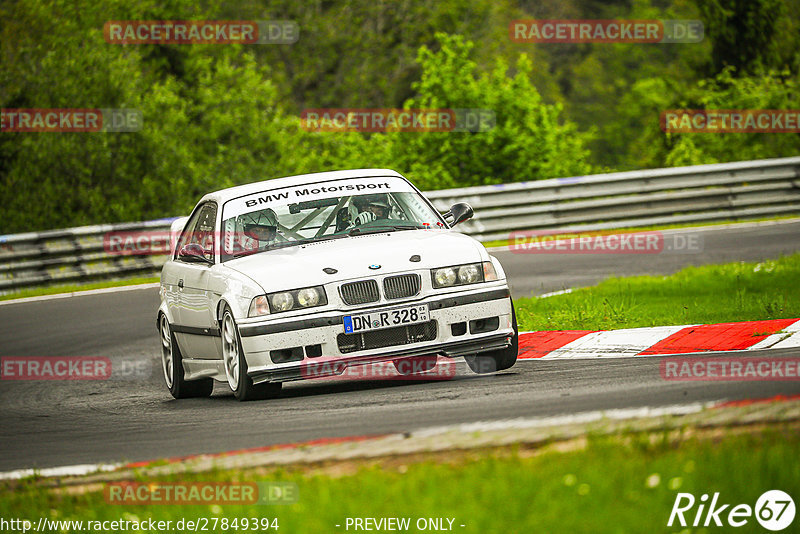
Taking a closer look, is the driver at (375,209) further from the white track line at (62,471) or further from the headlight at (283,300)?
the white track line at (62,471)

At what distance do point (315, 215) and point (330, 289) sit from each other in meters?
1.33

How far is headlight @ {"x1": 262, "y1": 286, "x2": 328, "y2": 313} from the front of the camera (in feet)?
26.7

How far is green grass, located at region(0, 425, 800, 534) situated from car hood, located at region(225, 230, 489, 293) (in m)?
3.21

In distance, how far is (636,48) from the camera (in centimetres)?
5919

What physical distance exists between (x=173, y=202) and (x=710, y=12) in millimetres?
12545

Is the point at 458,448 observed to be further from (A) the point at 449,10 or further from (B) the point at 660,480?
(A) the point at 449,10
